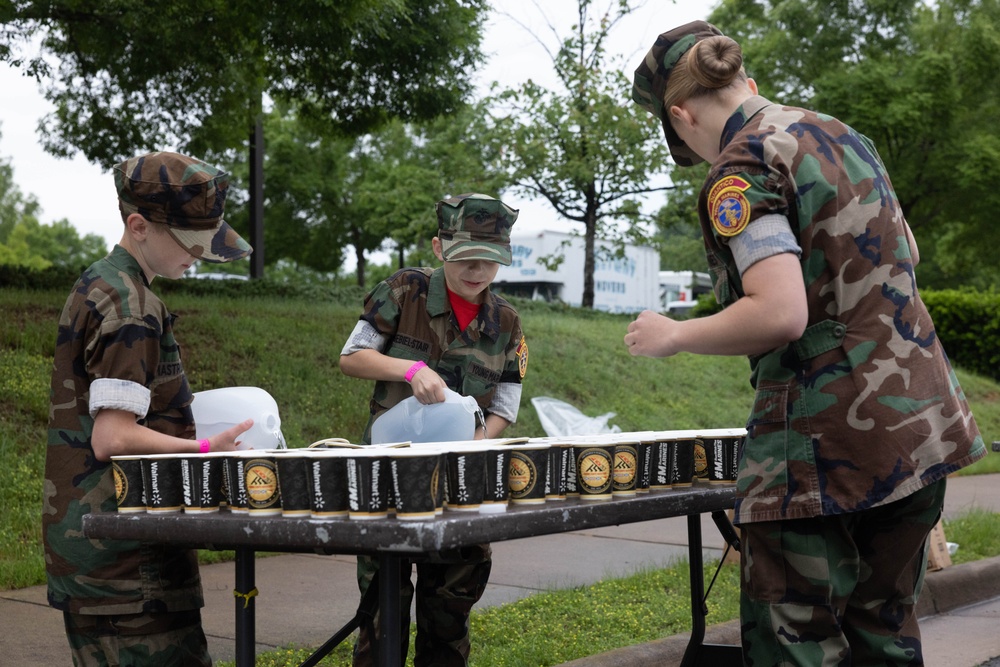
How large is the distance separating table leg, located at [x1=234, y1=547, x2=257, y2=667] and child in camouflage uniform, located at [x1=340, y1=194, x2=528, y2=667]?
88 centimetres

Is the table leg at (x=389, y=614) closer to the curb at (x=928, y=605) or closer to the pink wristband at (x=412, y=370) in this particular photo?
the pink wristband at (x=412, y=370)

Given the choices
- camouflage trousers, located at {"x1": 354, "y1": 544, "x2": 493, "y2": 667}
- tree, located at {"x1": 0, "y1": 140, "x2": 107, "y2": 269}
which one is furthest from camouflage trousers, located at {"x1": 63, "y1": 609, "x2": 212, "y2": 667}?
tree, located at {"x1": 0, "y1": 140, "x2": 107, "y2": 269}

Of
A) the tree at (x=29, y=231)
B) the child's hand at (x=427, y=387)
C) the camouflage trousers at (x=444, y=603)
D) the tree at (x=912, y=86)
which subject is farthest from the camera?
the tree at (x=29, y=231)

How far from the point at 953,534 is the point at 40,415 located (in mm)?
7044

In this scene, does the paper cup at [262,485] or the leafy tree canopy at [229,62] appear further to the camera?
the leafy tree canopy at [229,62]

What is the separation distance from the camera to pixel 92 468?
9.50 feet

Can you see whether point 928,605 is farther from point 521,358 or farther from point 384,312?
point 384,312

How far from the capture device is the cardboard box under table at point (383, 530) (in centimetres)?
231

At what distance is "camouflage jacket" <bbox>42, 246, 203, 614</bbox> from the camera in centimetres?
283

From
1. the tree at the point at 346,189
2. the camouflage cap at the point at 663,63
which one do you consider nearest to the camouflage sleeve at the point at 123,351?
the camouflage cap at the point at 663,63

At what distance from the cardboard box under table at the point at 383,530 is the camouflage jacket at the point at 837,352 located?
0.41 m

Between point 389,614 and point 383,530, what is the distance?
0.44 meters

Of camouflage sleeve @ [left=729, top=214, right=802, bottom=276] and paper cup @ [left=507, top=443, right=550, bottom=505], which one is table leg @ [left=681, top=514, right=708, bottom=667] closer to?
paper cup @ [left=507, top=443, right=550, bottom=505]

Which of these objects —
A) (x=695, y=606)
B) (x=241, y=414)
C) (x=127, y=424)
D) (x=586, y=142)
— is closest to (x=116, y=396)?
(x=127, y=424)
